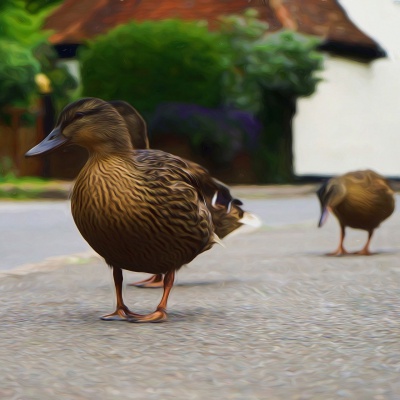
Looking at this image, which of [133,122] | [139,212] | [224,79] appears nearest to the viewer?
[139,212]

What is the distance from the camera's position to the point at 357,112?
3162 cm

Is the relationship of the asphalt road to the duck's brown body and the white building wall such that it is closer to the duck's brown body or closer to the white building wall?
the duck's brown body

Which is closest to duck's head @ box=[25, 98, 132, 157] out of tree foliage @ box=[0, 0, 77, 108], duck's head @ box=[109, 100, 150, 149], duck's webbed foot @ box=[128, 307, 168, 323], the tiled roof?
duck's webbed foot @ box=[128, 307, 168, 323]

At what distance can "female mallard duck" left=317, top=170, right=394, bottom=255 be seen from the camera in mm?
9977

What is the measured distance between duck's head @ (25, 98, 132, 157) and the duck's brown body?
0.08m

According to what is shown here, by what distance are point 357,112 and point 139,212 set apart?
86.2 feet

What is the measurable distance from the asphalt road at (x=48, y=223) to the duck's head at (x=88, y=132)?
3.78m

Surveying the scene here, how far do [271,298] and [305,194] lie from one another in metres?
17.7

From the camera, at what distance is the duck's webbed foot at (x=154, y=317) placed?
6.07 m

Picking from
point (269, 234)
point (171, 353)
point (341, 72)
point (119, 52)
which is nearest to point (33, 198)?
point (119, 52)

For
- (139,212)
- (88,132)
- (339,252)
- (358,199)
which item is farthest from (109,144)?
(339,252)

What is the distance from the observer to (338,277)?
27.7 feet

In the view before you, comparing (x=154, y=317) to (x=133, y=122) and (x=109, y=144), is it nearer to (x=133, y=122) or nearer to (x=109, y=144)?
(x=109, y=144)

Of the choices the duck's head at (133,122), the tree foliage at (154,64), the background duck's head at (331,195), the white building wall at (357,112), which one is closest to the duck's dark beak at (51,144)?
the duck's head at (133,122)
